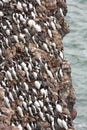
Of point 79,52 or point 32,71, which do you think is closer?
point 32,71

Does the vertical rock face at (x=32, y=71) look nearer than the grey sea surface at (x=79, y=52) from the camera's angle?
Yes

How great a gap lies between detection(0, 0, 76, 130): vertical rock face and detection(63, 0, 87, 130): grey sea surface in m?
7.39

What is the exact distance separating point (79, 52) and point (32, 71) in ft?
51.0

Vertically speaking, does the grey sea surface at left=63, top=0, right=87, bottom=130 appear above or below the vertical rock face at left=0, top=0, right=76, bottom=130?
below

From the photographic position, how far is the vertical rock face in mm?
13898

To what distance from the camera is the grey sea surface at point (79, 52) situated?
24.7m

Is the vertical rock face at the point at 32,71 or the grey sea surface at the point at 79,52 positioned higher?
the vertical rock face at the point at 32,71

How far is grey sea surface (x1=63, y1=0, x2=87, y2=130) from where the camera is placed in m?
24.7

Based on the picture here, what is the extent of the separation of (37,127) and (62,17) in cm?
496

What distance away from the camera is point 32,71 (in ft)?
48.2

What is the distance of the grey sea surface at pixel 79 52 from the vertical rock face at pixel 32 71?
7.39 meters

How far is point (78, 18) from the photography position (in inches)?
1331

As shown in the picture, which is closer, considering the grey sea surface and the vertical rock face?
the vertical rock face

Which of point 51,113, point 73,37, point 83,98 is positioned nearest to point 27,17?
point 51,113
